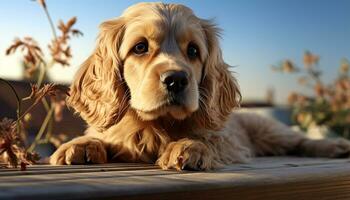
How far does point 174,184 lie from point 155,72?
788 millimetres

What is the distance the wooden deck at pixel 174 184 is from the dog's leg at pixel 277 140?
4.62 ft

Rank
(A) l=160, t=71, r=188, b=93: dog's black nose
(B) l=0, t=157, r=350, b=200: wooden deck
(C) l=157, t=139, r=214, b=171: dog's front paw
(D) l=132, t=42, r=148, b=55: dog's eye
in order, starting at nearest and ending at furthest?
(B) l=0, t=157, r=350, b=200: wooden deck, (C) l=157, t=139, r=214, b=171: dog's front paw, (A) l=160, t=71, r=188, b=93: dog's black nose, (D) l=132, t=42, r=148, b=55: dog's eye

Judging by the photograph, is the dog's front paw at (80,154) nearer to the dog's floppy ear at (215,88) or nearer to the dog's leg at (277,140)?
the dog's floppy ear at (215,88)

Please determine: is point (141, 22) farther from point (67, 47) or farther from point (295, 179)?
point (295, 179)

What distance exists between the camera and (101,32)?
276 cm

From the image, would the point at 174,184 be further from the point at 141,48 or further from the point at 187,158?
the point at 141,48

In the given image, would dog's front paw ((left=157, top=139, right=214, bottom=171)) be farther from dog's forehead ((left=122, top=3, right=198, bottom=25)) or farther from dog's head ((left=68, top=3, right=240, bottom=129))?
dog's forehead ((left=122, top=3, right=198, bottom=25))

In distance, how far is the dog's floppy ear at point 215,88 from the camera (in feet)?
8.34

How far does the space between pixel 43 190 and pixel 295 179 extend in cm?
98

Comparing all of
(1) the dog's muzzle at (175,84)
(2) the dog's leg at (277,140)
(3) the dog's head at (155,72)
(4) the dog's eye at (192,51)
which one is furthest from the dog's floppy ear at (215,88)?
(2) the dog's leg at (277,140)

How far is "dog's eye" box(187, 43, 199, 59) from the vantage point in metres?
2.55

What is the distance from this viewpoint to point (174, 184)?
150cm

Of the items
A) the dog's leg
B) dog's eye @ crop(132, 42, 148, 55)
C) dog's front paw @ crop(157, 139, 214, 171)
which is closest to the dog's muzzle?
dog's front paw @ crop(157, 139, 214, 171)

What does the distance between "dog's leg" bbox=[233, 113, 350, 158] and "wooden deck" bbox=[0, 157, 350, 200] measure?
4.62 ft
